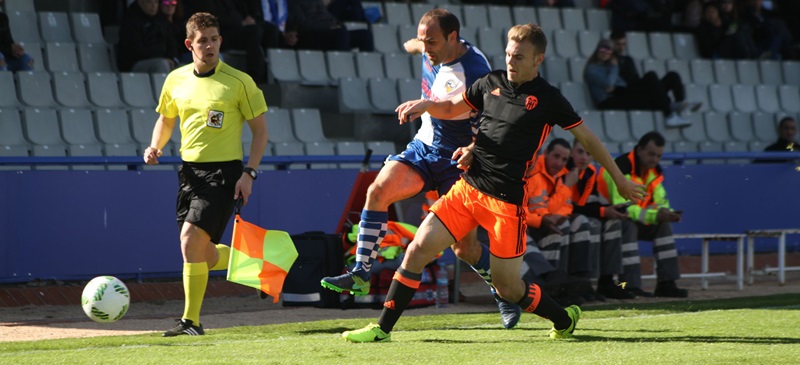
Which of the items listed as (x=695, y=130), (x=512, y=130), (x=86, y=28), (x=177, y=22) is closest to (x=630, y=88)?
(x=695, y=130)

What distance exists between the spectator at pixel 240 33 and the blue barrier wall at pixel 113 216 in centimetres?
245

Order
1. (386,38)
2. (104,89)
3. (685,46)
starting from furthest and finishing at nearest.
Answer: (685,46), (386,38), (104,89)

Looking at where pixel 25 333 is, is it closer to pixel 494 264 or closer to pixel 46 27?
pixel 494 264

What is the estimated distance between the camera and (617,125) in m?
17.4

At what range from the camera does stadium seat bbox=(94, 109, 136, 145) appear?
43.0 ft

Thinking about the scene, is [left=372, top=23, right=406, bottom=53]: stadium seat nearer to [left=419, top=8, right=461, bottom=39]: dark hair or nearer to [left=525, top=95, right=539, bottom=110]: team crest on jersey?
[left=419, top=8, right=461, bottom=39]: dark hair

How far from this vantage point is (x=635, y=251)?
1275cm

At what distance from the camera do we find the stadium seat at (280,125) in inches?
567

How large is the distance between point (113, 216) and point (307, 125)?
3.67 m

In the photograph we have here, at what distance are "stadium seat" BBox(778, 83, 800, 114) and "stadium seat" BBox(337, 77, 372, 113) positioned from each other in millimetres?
7692

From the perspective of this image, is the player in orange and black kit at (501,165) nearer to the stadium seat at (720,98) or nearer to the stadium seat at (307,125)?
the stadium seat at (307,125)

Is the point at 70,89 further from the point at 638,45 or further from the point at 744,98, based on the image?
the point at 744,98

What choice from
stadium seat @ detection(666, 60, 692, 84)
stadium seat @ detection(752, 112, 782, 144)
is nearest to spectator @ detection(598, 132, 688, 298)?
stadium seat @ detection(752, 112, 782, 144)

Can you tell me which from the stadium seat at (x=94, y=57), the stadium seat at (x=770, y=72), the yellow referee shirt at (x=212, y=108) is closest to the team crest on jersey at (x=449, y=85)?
the yellow referee shirt at (x=212, y=108)
